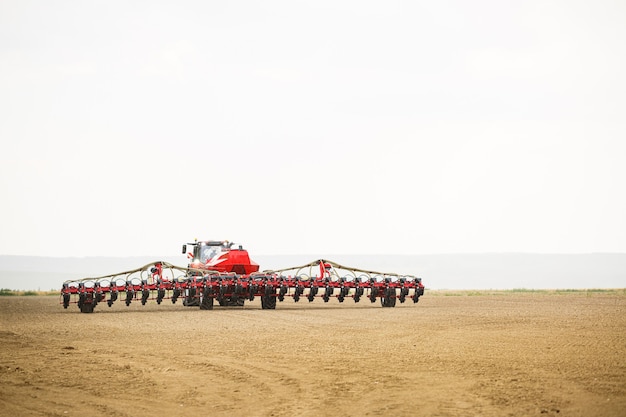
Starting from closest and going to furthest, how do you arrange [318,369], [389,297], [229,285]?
1. [318,369]
2. [229,285]
3. [389,297]

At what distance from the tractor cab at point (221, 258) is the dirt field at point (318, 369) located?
10031 millimetres

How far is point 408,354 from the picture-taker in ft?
51.7

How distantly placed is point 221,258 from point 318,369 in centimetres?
2002

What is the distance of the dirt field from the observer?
11.0 m

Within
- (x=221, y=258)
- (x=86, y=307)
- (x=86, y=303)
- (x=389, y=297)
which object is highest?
(x=221, y=258)

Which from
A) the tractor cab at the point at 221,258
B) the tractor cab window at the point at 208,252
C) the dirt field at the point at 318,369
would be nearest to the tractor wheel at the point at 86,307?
the tractor cab at the point at 221,258

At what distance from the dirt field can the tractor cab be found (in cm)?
1003

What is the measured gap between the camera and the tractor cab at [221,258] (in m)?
33.5

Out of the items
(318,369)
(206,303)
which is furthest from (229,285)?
(318,369)

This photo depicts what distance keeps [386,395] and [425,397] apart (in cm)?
54

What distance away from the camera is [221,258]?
33.6 meters

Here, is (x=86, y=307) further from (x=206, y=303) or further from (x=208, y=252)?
(x=208, y=252)

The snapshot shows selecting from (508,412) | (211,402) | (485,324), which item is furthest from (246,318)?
(508,412)

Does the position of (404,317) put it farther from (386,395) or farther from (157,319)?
(386,395)
